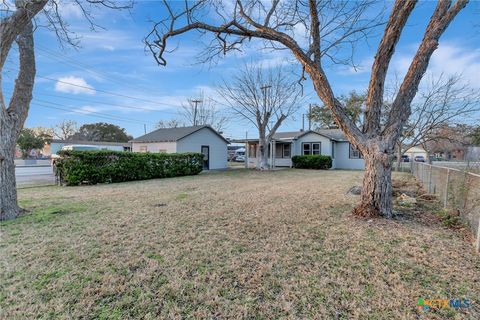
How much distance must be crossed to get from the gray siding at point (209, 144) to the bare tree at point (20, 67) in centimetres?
1213

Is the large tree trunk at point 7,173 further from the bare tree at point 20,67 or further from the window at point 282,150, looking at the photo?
the window at point 282,150

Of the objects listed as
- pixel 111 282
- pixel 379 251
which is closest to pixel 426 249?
pixel 379 251

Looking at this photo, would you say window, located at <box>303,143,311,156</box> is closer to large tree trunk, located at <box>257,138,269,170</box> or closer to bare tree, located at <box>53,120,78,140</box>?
large tree trunk, located at <box>257,138,269,170</box>

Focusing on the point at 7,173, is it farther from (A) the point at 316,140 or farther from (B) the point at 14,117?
(A) the point at 316,140

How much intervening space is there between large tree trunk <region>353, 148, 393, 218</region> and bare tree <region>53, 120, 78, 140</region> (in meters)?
48.9

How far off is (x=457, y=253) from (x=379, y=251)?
101 cm

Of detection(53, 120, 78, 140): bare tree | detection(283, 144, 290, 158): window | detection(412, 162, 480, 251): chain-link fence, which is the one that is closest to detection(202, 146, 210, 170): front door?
detection(283, 144, 290, 158): window

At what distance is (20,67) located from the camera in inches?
216

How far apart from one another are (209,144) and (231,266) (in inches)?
679

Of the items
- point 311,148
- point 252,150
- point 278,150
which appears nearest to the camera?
point 311,148

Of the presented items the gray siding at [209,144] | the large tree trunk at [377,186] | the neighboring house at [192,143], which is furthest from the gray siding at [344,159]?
the large tree trunk at [377,186]

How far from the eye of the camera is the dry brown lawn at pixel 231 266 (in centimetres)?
228

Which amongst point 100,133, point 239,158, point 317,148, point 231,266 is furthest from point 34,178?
point 100,133

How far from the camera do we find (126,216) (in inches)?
211
